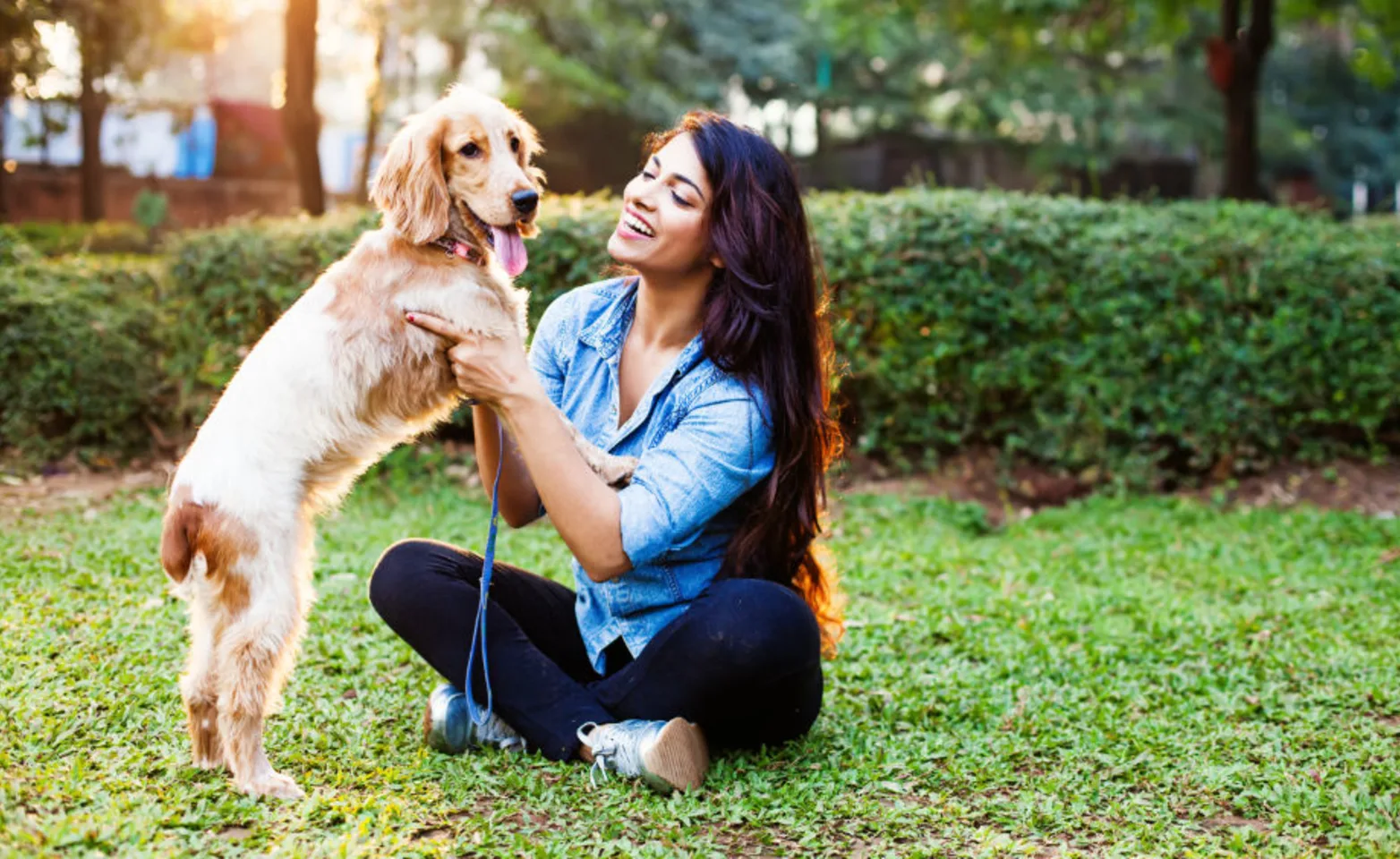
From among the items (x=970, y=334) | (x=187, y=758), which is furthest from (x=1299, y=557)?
(x=187, y=758)

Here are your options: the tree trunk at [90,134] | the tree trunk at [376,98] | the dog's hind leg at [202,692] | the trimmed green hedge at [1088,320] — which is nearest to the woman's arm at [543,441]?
the dog's hind leg at [202,692]

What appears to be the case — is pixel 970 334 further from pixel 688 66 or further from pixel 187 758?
pixel 688 66

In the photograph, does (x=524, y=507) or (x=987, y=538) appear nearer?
(x=524, y=507)

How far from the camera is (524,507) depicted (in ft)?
11.5

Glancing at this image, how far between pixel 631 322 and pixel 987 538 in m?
3.46

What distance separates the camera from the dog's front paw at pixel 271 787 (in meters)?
2.90

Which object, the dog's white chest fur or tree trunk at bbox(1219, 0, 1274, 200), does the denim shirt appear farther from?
tree trunk at bbox(1219, 0, 1274, 200)

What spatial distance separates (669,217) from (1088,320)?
4.53m

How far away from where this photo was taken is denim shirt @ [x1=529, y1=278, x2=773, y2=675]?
3.07m

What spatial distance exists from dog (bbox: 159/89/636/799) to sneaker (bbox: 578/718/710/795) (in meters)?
0.74

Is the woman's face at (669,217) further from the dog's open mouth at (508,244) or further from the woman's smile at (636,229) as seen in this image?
the dog's open mouth at (508,244)

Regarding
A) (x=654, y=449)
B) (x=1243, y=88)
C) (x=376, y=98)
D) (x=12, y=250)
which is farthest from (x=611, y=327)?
(x=376, y=98)

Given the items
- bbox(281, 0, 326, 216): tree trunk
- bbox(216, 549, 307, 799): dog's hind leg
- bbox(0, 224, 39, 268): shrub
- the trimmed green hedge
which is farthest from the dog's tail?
bbox(281, 0, 326, 216): tree trunk

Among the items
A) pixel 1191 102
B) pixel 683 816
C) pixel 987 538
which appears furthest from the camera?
pixel 1191 102
